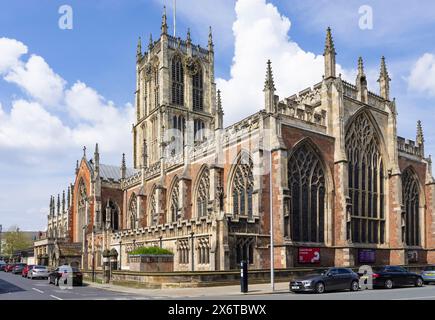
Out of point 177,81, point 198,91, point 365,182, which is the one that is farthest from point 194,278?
point 198,91

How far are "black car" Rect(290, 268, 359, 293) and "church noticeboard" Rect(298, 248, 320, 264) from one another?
Answer: 400 inches

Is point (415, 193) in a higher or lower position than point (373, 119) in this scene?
lower

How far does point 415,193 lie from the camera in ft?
160

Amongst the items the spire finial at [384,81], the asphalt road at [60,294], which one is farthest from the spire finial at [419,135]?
the asphalt road at [60,294]

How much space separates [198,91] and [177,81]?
13.0 ft

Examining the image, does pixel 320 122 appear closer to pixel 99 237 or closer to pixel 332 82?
pixel 332 82

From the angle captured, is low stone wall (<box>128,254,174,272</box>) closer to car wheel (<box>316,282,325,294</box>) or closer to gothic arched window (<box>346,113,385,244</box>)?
car wheel (<box>316,282,325,294</box>)

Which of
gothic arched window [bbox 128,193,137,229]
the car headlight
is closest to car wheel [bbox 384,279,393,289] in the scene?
the car headlight

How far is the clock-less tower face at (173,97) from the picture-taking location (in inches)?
2953

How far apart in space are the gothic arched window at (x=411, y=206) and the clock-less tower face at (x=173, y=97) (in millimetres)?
33660

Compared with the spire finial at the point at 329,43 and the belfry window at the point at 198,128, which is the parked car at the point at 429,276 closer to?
the spire finial at the point at 329,43

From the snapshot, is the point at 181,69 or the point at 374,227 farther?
the point at 181,69

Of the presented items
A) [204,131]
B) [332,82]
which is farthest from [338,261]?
[204,131]
